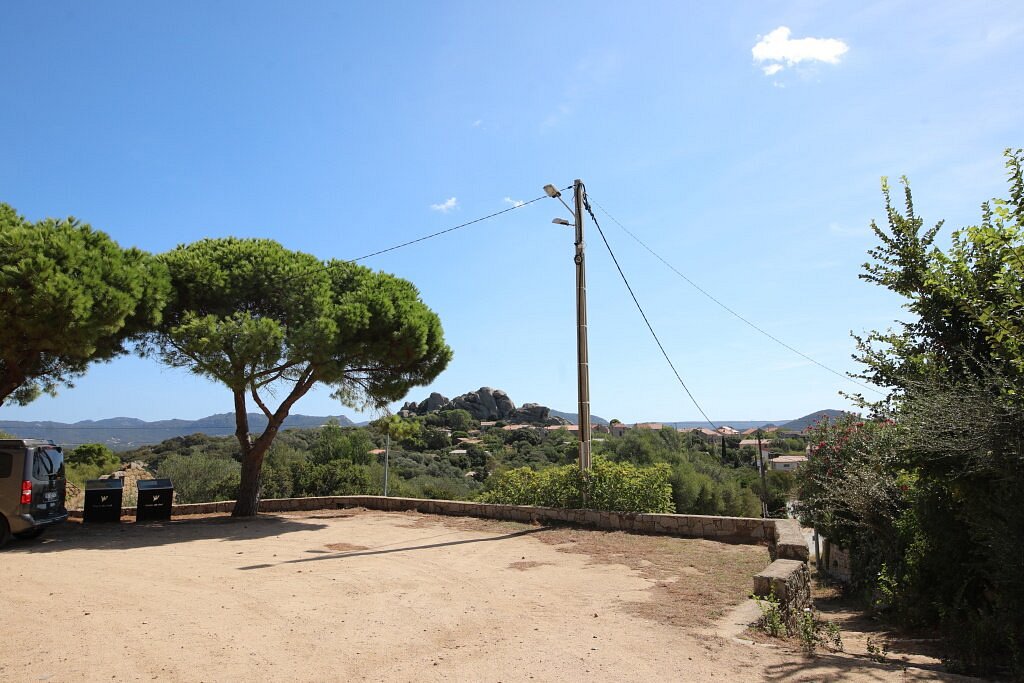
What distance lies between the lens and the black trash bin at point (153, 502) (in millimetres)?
Result: 13359

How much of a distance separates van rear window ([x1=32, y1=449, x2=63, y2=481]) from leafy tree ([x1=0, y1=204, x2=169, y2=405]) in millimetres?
1881

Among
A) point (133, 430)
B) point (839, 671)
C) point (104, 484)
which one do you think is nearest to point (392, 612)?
point (839, 671)

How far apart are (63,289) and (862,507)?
42.3 feet

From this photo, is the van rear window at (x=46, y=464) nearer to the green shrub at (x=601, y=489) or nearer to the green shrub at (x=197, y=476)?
the green shrub at (x=601, y=489)

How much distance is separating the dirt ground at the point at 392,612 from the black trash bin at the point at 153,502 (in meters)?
3.02

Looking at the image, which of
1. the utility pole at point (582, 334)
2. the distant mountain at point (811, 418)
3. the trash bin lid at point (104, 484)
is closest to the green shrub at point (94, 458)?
the trash bin lid at point (104, 484)

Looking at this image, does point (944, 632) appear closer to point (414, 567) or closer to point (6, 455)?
point (414, 567)

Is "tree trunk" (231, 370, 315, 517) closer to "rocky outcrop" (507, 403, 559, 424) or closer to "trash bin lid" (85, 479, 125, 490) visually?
"trash bin lid" (85, 479, 125, 490)

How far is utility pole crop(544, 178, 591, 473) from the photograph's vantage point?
39.5ft

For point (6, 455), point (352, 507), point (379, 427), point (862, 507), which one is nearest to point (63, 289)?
point (6, 455)

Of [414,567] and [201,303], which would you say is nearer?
[414,567]

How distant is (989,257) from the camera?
5016 mm

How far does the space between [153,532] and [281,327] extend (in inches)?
182

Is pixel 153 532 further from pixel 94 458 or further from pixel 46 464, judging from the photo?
pixel 94 458
